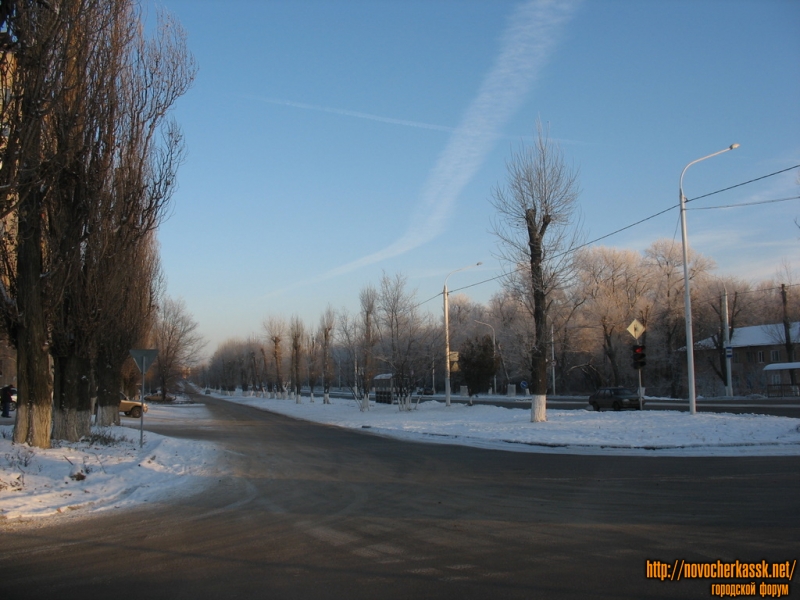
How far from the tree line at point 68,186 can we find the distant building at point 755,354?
61.0m

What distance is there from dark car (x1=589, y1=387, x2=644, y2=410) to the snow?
359 inches

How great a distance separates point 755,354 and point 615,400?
40.0 m

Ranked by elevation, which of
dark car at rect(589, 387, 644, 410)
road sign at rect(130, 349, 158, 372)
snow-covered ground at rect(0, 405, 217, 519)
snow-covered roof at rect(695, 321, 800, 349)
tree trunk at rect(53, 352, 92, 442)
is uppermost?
snow-covered roof at rect(695, 321, 800, 349)

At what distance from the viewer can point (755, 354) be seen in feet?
218

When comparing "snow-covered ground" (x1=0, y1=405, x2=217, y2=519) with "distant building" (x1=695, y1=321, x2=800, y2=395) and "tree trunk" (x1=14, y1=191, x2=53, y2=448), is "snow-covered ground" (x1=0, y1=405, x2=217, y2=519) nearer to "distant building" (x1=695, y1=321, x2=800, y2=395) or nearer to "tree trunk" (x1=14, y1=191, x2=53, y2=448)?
"tree trunk" (x1=14, y1=191, x2=53, y2=448)

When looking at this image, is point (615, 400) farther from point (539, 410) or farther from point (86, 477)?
point (86, 477)

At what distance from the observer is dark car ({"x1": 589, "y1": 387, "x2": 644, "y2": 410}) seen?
35438 millimetres

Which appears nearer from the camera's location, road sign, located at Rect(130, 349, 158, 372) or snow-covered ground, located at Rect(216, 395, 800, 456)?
snow-covered ground, located at Rect(216, 395, 800, 456)

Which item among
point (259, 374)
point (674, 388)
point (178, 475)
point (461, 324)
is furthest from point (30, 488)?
point (259, 374)

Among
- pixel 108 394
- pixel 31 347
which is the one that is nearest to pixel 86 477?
pixel 31 347

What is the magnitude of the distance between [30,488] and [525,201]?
19.8 meters

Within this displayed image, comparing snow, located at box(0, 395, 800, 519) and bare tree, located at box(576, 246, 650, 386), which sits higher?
bare tree, located at box(576, 246, 650, 386)

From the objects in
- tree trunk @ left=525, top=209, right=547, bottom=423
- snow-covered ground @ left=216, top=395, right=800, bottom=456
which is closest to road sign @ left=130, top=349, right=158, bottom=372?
snow-covered ground @ left=216, top=395, right=800, bottom=456

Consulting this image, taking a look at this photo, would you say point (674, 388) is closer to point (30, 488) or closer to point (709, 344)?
point (709, 344)
